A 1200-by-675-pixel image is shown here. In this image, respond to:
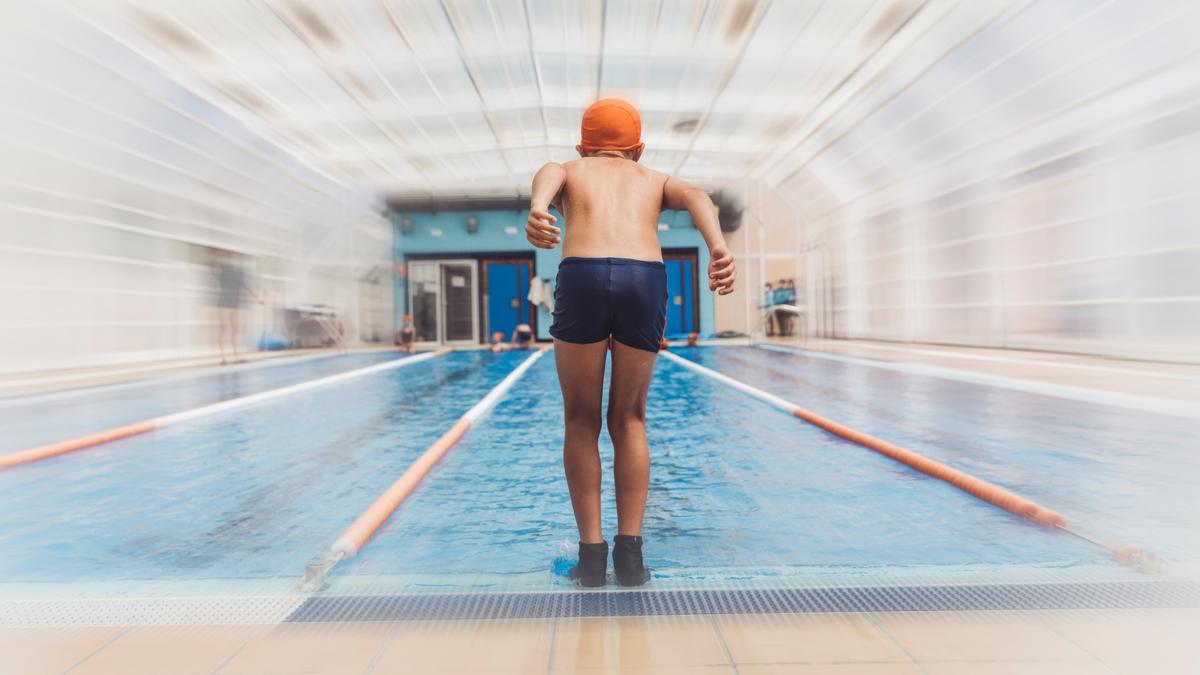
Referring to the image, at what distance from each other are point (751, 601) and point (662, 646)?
30 cm

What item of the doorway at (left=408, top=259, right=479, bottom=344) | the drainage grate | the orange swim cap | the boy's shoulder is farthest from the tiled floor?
the doorway at (left=408, top=259, right=479, bottom=344)

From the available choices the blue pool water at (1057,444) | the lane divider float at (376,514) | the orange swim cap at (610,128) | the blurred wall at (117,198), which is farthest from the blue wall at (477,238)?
the orange swim cap at (610,128)

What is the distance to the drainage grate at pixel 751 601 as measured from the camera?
1.53 meters

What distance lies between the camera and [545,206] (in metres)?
1.67

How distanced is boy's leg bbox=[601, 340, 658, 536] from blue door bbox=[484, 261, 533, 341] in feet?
57.5

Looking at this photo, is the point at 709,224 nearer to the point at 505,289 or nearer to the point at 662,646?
the point at 662,646

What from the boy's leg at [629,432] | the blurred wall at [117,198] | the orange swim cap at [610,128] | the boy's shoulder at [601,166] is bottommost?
the boy's leg at [629,432]

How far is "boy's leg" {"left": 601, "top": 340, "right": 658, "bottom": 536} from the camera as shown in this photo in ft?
5.72

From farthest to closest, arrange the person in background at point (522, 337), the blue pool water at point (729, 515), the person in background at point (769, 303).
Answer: the person in background at point (769, 303), the person in background at point (522, 337), the blue pool water at point (729, 515)

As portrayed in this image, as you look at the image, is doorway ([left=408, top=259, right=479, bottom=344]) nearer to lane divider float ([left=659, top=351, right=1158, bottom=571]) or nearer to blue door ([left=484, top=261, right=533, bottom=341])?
blue door ([left=484, top=261, right=533, bottom=341])

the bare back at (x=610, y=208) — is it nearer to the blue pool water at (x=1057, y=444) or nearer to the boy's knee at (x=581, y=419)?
the boy's knee at (x=581, y=419)

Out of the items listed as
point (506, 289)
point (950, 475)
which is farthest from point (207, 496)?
point (506, 289)

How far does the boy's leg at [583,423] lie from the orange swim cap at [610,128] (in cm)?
56

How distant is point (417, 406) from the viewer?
16.9ft
